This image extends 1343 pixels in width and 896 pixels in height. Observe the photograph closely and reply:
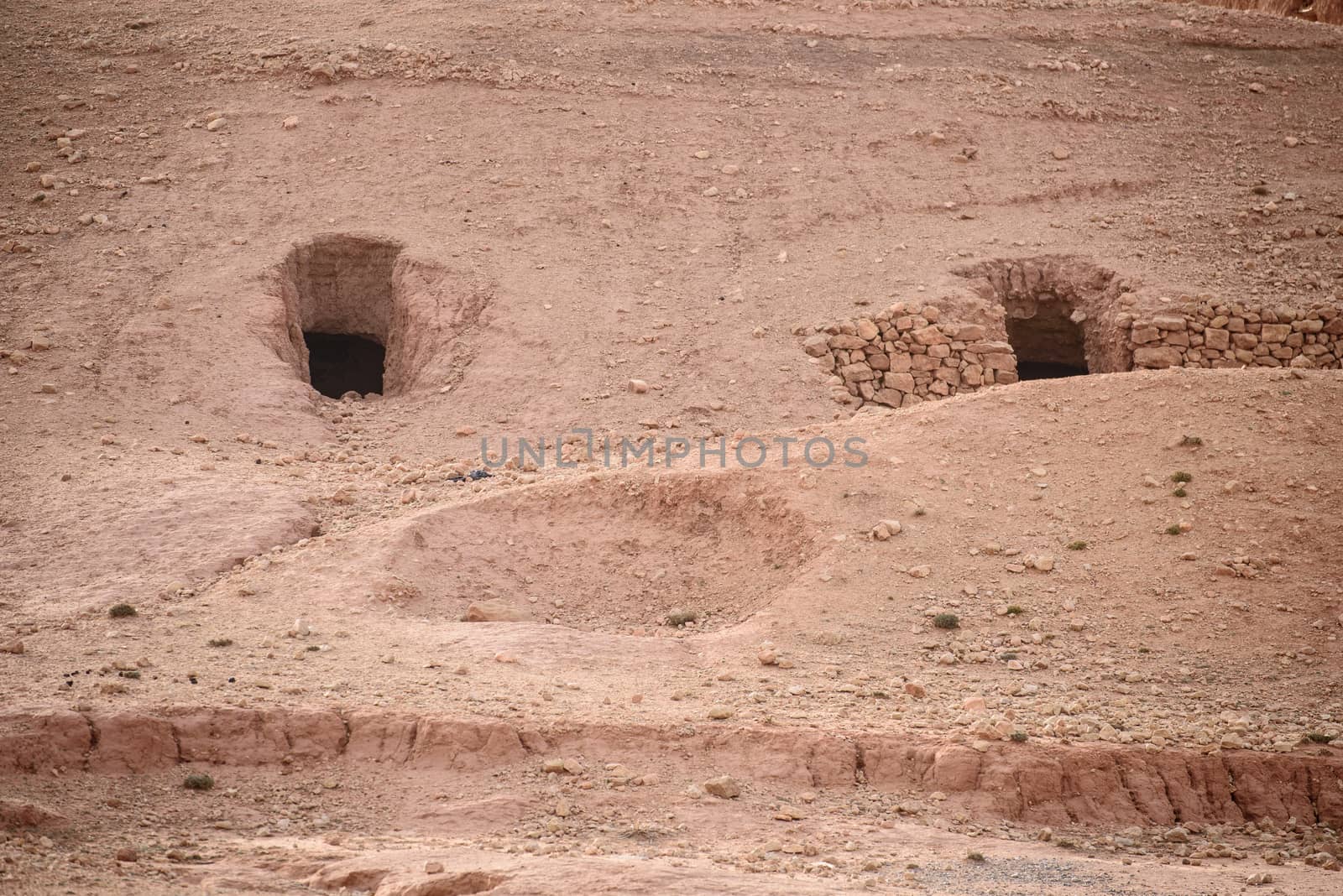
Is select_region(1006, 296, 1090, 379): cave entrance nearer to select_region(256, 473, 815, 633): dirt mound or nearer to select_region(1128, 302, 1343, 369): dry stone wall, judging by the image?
select_region(1128, 302, 1343, 369): dry stone wall

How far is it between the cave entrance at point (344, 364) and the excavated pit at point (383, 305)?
108cm

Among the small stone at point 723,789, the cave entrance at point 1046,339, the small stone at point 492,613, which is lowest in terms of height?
the small stone at point 723,789

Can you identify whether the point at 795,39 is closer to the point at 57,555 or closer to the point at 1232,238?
the point at 1232,238

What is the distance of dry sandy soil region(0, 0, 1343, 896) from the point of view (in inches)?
229

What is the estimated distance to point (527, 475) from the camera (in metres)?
9.92

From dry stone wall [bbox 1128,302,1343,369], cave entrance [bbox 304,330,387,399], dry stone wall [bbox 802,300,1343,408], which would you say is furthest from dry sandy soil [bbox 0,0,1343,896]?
cave entrance [bbox 304,330,387,399]

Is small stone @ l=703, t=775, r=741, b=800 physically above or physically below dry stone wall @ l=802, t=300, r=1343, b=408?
below

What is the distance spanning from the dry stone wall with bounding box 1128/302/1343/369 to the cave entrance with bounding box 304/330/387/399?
8787 mm

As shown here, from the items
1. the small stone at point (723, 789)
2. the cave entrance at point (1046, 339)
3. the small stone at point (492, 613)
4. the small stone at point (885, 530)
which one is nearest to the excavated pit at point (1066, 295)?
the cave entrance at point (1046, 339)

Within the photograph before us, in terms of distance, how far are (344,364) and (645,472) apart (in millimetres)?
8009

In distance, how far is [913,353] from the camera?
13.2 m

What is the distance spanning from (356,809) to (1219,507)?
18.6 feet

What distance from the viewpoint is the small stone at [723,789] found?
5895mm

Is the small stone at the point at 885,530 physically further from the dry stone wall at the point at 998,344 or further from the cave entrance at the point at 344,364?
the cave entrance at the point at 344,364
